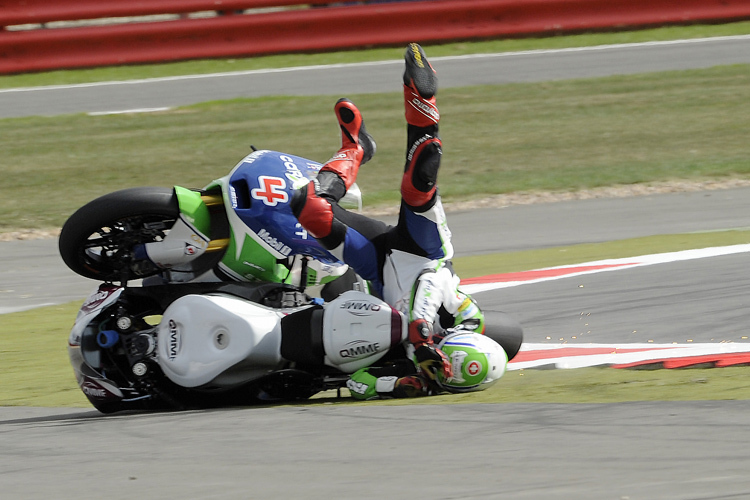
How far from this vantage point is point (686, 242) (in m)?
8.37

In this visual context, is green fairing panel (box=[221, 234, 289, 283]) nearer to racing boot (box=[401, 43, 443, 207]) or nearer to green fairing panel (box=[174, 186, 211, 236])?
green fairing panel (box=[174, 186, 211, 236])

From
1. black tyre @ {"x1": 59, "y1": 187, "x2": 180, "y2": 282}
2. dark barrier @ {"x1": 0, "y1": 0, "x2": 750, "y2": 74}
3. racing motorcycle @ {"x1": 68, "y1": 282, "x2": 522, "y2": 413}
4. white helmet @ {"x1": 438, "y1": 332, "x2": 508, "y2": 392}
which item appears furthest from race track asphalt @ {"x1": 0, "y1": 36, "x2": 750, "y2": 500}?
dark barrier @ {"x1": 0, "y1": 0, "x2": 750, "y2": 74}

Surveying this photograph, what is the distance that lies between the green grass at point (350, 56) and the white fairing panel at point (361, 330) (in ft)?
40.5

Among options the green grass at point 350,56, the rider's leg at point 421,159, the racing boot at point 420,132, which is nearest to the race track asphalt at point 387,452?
the rider's leg at point 421,159

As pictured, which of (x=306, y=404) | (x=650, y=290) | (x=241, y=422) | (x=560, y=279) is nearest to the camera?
(x=241, y=422)

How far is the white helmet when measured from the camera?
15.2ft

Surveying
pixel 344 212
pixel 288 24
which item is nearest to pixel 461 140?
pixel 288 24

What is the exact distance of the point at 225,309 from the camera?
4.75 m

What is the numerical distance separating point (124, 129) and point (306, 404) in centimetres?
965

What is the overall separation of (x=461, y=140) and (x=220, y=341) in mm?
8644

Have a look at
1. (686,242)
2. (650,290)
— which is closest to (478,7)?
(686,242)

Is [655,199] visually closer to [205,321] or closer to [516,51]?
[205,321]

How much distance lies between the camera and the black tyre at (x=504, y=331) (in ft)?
16.8

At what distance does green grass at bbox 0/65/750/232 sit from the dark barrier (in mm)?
2430
